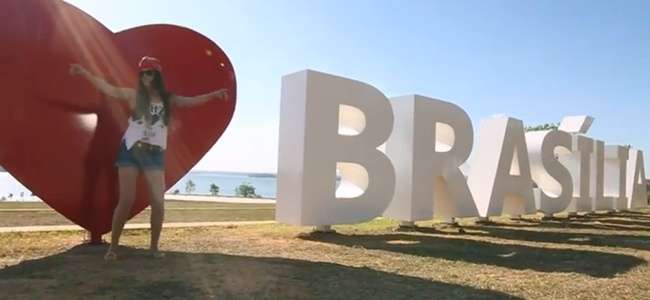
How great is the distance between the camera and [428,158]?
10594mm

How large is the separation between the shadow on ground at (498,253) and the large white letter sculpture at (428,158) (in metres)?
1.47

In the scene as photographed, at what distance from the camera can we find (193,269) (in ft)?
15.3

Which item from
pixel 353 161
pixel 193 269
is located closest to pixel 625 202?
pixel 353 161

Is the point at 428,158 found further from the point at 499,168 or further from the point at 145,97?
the point at 145,97

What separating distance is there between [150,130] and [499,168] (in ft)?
30.4

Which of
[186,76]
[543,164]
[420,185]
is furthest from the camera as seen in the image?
[543,164]

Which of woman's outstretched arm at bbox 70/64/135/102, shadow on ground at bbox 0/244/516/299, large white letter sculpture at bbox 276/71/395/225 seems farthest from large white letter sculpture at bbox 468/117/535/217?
woman's outstretched arm at bbox 70/64/135/102

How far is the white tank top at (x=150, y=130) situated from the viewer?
4711 millimetres

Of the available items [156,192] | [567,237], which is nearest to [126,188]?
[156,192]

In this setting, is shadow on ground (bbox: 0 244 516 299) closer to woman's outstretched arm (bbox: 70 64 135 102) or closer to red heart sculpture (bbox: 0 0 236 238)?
red heart sculpture (bbox: 0 0 236 238)

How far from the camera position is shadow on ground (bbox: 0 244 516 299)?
12.4ft

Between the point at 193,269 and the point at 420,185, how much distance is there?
21.1 feet

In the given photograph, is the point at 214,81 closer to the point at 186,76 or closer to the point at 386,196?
the point at 186,76

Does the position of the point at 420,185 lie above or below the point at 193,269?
above
